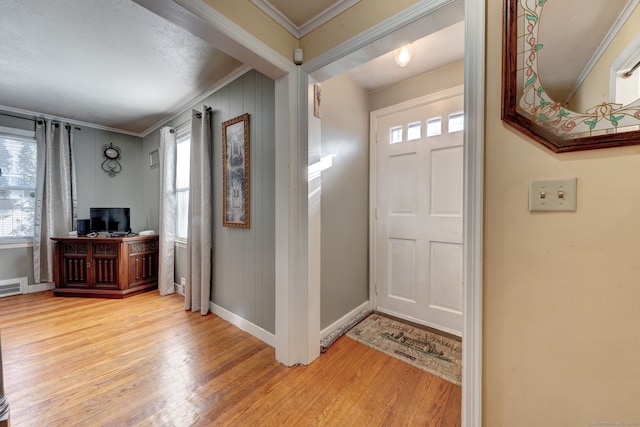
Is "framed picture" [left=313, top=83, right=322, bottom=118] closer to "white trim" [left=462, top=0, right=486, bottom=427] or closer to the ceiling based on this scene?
the ceiling

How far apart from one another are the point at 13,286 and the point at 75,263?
849 millimetres

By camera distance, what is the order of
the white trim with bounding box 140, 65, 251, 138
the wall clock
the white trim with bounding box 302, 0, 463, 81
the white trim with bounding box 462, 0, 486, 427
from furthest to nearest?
the wall clock → the white trim with bounding box 140, 65, 251, 138 → the white trim with bounding box 302, 0, 463, 81 → the white trim with bounding box 462, 0, 486, 427

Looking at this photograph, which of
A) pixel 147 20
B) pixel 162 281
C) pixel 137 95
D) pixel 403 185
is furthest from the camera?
pixel 162 281

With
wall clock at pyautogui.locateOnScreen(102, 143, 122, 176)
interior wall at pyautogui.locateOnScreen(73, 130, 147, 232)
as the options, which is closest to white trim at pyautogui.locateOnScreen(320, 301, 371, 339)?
interior wall at pyautogui.locateOnScreen(73, 130, 147, 232)

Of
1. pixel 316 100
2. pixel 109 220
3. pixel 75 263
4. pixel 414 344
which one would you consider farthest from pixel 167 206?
pixel 414 344

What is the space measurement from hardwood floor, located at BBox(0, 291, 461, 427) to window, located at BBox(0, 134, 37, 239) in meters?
1.74

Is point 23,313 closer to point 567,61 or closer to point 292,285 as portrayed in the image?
point 292,285

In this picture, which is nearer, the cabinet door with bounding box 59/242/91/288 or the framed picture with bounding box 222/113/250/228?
the framed picture with bounding box 222/113/250/228

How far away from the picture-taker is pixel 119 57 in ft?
6.75

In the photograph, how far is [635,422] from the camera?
0.78 m

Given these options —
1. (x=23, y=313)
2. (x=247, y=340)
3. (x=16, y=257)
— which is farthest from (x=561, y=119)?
(x=16, y=257)

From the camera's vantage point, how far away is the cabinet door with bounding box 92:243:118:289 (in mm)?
3139

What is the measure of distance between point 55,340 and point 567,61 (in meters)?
3.83

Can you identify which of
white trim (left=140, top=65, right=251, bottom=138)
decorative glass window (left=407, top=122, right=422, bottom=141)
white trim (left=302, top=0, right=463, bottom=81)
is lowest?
decorative glass window (left=407, top=122, right=422, bottom=141)
